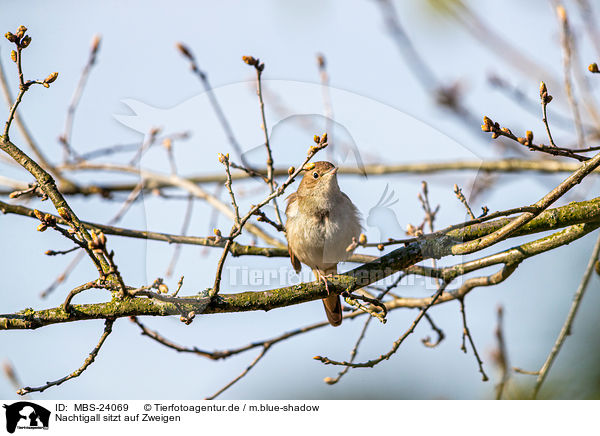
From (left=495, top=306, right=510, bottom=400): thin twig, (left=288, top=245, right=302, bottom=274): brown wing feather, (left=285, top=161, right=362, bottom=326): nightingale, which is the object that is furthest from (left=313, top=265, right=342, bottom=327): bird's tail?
(left=495, top=306, right=510, bottom=400): thin twig

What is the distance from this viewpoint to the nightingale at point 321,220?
13.6 ft

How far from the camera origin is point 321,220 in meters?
4.34

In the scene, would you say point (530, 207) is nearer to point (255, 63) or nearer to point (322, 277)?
point (322, 277)

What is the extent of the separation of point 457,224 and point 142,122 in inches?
74.0

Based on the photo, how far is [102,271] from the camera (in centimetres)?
327

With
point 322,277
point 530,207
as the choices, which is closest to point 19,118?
point 322,277

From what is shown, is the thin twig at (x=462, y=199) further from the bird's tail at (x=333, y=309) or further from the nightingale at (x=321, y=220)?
the bird's tail at (x=333, y=309)

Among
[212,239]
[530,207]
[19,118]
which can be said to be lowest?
[530,207]
